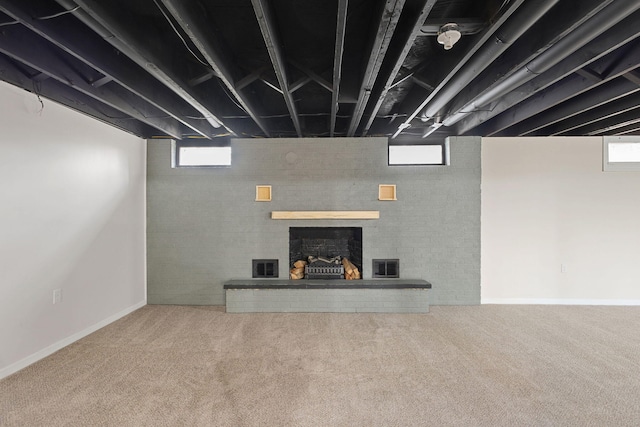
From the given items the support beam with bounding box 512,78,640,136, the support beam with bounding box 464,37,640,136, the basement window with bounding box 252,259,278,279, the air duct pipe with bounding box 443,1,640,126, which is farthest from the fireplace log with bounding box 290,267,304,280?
the support beam with bounding box 512,78,640,136

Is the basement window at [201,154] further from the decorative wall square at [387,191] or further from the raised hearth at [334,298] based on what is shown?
the decorative wall square at [387,191]

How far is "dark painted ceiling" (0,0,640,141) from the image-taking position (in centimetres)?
189

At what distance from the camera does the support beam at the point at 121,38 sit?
1.73 metres

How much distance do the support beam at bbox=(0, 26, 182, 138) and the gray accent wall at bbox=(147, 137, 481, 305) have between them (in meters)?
1.31

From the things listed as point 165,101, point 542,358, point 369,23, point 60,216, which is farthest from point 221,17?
point 542,358

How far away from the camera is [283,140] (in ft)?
14.9

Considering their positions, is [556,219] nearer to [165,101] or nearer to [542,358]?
[542,358]

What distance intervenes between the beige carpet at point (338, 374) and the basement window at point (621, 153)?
2068 millimetres

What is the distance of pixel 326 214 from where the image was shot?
445cm

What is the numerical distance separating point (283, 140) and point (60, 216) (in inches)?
105

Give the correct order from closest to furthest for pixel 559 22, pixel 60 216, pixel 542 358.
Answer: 1. pixel 559 22
2. pixel 542 358
3. pixel 60 216

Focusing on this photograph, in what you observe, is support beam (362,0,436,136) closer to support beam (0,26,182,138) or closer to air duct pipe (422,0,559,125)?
air duct pipe (422,0,559,125)

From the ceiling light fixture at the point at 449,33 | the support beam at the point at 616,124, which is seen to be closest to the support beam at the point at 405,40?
the ceiling light fixture at the point at 449,33

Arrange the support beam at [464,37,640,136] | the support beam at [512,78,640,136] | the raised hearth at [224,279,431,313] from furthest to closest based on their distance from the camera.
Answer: the raised hearth at [224,279,431,313]
the support beam at [512,78,640,136]
the support beam at [464,37,640,136]
